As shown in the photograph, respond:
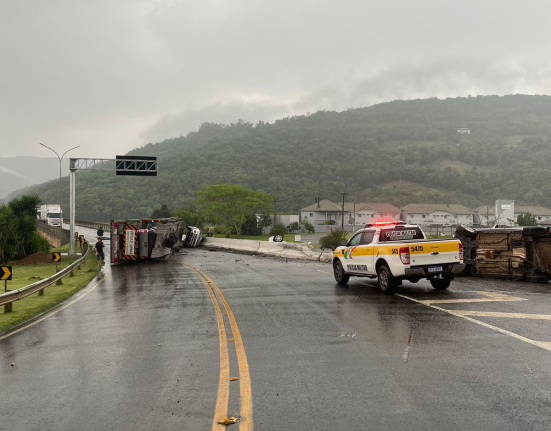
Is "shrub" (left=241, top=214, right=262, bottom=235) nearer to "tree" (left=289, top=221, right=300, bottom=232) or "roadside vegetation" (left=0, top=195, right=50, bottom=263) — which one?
"tree" (left=289, top=221, right=300, bottom=232)

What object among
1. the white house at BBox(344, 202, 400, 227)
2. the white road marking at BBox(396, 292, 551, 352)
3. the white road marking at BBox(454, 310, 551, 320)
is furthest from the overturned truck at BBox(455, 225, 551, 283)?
the white house at BBox(344, 202, 400, 227)

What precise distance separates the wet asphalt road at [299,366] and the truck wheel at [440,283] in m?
1.30

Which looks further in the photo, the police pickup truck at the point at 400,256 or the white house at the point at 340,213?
the white house at the point at 340,213

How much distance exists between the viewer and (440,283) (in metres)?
13.9

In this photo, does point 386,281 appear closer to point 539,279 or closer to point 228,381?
point 539,279

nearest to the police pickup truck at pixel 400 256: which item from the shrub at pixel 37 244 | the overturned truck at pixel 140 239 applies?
the overturned truck at pixel 140 239

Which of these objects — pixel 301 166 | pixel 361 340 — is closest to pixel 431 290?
pixel 361 340

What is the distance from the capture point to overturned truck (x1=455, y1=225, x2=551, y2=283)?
1550cm

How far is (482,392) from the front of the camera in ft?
17.4

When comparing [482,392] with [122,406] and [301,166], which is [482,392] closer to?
[122,406]

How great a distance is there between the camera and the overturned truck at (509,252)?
15.5 metres

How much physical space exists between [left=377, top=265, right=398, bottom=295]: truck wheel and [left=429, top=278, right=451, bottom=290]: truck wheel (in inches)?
63.4

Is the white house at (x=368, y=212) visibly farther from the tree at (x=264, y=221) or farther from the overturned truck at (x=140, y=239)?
the overturned truck at (x=140, y=239)

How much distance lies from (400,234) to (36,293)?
12448 millimetres
